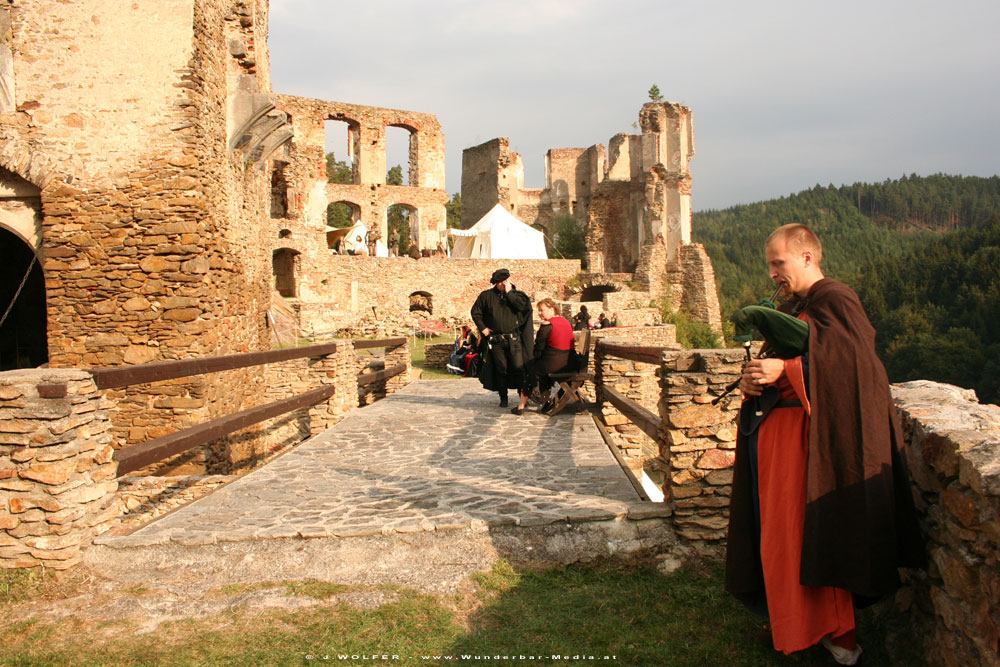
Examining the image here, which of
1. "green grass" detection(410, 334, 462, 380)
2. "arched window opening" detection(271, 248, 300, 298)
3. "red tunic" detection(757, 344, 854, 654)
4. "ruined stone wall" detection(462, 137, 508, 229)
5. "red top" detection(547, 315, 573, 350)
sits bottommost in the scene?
"green grass" detection(410, 334, 462, 380)

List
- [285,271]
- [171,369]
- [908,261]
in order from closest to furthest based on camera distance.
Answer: [171,369] → [285,271] → [908,261]

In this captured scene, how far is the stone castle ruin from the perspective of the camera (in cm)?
3322

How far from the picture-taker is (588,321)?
1984 cm

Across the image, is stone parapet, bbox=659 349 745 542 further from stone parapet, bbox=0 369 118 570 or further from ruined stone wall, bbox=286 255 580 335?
ruined stone wall, bbox=286 255 580 335

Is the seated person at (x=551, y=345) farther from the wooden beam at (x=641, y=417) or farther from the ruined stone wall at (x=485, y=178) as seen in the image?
the ruined stone wall at (x=485, y=178)

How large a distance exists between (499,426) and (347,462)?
2.18 m

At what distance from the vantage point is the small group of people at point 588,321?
19641 mm

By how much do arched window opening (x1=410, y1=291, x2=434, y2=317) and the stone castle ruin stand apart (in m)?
7.25

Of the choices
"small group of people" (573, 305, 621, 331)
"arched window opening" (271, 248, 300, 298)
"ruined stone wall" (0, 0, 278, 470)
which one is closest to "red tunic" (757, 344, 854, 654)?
"ruined stone wall" (0, 0, 278, 470)

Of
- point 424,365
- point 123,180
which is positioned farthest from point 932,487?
point 424,365

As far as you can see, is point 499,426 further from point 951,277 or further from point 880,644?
point 951,277

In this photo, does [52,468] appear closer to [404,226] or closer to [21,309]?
[21,309]

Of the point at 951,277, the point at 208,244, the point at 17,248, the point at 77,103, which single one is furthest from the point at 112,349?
Result: the point at 951,277

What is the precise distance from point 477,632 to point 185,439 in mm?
2854
